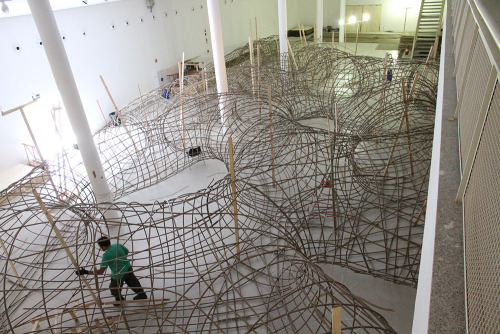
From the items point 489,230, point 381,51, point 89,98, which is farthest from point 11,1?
point 381,51

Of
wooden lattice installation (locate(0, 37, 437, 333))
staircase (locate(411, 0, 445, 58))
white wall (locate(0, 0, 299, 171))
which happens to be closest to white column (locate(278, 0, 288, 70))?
wooden lattice installation (locate(0, 37, 437, 333))

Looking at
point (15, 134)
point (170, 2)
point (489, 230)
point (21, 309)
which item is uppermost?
point (170, 2)

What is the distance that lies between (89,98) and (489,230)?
9837mm

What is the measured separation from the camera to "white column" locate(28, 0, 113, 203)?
4457 millimetres

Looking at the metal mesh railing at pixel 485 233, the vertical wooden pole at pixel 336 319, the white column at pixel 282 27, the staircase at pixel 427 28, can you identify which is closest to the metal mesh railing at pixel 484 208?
the metal mesh railing at pixel 485 233

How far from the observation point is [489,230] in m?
1.43

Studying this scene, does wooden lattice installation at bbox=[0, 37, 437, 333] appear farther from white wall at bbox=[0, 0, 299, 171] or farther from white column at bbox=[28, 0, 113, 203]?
white wall at bbox=[0, 0, 299, 171]

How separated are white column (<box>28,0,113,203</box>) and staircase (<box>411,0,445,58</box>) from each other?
12006 millimetres

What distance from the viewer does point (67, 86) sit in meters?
4.82

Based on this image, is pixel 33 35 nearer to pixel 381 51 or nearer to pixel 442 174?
pixel 442 174

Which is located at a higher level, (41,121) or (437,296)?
(437,296)

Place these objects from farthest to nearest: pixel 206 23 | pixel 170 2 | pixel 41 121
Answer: pixel 206 23
pixel 170 2
pixel 41 121

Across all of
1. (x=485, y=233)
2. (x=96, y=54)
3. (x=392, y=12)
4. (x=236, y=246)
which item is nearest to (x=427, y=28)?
(x=392, y=12)

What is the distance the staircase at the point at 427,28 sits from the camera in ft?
41.9
